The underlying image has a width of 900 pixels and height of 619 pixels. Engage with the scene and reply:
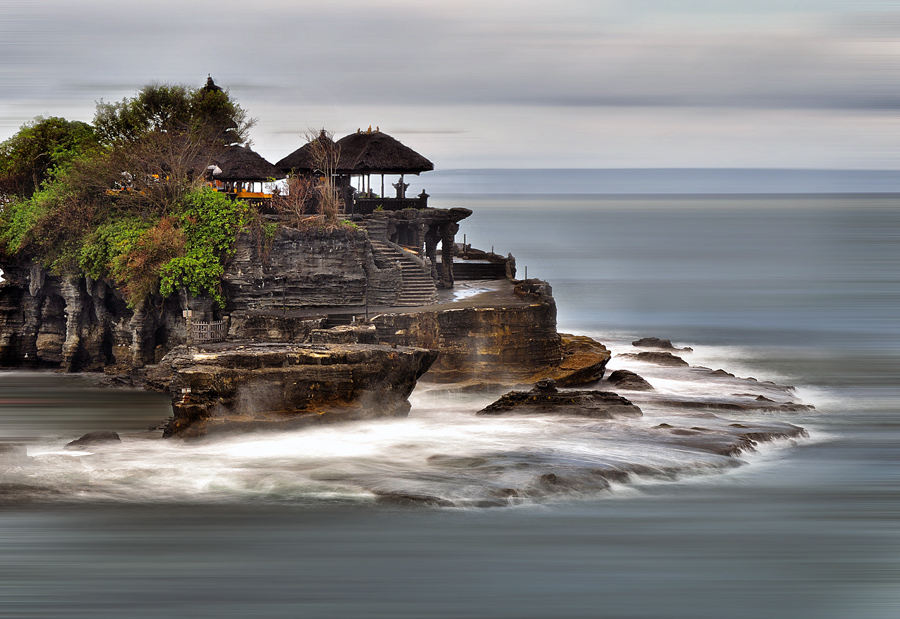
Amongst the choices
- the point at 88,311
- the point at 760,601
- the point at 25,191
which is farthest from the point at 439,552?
the point at 25,191

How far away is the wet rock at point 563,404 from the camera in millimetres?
31859

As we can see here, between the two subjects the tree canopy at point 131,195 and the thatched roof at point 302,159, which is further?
the thatched roof at point 302,159

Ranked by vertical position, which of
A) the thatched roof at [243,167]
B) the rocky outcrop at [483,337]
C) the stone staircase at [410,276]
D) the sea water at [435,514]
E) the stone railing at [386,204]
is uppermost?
the thatched roof at [243,167]

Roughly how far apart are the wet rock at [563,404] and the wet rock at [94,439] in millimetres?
10280

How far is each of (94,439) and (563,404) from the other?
13.0 meters

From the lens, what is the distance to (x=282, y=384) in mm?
29453

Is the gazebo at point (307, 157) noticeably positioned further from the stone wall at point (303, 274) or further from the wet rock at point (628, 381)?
the wet rock at point (628, 381)

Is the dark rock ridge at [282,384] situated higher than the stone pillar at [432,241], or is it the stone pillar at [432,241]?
the stone pillar at [432,241]

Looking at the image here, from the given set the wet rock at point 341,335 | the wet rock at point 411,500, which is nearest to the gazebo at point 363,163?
→ the wet rock at point 341,335

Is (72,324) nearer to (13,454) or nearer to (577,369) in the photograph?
(13,454)

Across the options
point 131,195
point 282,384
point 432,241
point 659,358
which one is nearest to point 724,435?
point 282,384

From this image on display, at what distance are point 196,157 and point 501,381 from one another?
15.0m

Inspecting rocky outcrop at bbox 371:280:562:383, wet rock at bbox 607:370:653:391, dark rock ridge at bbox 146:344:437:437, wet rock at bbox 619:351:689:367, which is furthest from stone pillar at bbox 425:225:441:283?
dark rock ridge at bbox 146:344:437:437

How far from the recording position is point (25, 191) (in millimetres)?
45844
